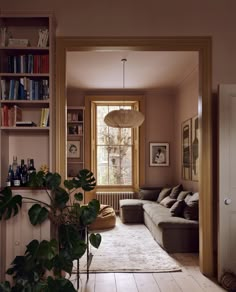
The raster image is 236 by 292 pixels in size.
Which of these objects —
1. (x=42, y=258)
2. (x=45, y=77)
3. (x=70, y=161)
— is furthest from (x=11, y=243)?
(x=70, y=161)

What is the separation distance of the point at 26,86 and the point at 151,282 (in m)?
2.47

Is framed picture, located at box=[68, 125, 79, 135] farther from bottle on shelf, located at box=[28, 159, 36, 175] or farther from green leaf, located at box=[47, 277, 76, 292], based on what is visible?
green leaf, located at box=[47, 277, 76, 292]

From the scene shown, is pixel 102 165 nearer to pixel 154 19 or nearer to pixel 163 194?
pixel 163 194

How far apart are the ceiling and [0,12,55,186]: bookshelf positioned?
1.92 metres

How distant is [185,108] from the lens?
7340 millimetres

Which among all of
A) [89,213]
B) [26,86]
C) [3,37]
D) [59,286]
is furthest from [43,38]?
[59,286]

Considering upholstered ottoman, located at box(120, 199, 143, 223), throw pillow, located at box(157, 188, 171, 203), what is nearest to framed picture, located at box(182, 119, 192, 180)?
throw pillow, located at box(157, 188, 171, 203)

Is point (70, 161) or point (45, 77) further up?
point (45, 77)

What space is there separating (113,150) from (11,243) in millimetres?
5288

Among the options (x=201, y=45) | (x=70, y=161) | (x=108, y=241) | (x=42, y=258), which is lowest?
(x=108, y=241)

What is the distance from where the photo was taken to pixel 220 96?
149 inches

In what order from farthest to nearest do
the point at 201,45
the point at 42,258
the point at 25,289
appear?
A: the point at 201,45
the point at 42,258
the point at 25,289

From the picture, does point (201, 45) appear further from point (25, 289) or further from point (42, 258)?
point (25, 289)

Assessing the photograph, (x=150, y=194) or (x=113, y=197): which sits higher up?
(x=150, y=194)
